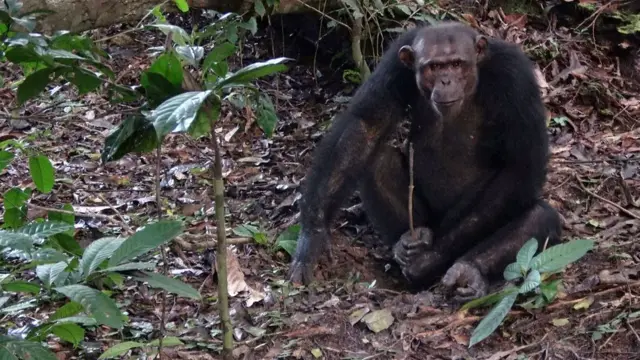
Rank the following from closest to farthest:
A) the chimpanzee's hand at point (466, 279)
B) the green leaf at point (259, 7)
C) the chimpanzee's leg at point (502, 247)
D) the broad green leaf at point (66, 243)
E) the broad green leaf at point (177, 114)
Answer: the broad green leaf at point (177, 114), the broad green leaf at point (66, 243), the chimpanzee's hand at point (466, 279), the chimpanzee's leg at point (502, 247), the green leaf at point (259, 7)

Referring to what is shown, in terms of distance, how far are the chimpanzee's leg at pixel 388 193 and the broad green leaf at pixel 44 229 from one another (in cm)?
298

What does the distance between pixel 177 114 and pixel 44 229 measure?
3.56 feet

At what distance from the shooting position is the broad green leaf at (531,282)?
4.63m

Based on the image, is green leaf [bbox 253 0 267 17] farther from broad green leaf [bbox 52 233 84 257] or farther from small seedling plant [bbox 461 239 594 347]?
broad green leaf [bbox 52 233 84 257]

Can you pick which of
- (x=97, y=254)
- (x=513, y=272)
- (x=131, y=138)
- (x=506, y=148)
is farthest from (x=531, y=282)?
(x=97, y=254)

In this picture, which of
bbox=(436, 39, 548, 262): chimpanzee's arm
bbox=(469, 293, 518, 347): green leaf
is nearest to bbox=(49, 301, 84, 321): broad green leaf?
bbox=(469, 293, 518, 347): green leaf

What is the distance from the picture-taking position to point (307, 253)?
5.93 metres

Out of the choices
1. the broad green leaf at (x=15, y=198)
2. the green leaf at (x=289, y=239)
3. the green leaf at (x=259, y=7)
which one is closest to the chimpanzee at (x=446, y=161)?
the green leaf at (x=289, y=239)

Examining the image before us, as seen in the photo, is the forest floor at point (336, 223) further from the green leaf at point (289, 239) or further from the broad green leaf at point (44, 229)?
the broad green leaf at point (44, 229)

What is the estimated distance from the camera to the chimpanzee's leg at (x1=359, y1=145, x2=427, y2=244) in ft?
20.4

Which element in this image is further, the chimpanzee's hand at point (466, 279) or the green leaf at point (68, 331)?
the chimpanzee's hand at point (466, 279)

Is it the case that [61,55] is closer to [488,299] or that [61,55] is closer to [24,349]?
[24,349]

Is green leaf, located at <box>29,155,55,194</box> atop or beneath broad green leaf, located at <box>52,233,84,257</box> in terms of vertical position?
atop

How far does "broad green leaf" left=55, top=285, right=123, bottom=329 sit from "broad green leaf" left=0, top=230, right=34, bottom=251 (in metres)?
0.26
